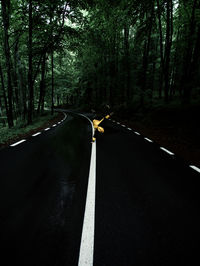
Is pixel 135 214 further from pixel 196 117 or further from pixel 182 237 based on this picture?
pixel 196 117

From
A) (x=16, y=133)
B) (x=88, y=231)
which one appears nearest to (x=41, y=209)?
(x=88, y=231)

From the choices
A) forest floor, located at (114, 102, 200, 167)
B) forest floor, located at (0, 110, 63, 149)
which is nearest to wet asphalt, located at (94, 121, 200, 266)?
forest floor, located at (114, 102, 200, 167)

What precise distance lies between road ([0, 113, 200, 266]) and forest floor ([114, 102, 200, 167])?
72.6 inches

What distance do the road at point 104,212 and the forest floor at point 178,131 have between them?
184cm

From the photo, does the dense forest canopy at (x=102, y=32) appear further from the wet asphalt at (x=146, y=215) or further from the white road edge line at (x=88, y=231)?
the white road edge line at (x=88, y=231)

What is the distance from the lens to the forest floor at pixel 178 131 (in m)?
6.05

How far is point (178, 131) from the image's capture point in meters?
9.27

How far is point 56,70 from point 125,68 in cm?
1393

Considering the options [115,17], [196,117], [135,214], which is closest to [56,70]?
[115,17]

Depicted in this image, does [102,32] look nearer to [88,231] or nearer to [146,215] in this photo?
[146,215]

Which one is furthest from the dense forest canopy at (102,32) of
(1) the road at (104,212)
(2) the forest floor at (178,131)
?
(1) the road at (104,212)

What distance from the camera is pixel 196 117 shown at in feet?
30.1

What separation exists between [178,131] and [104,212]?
850 centimetres

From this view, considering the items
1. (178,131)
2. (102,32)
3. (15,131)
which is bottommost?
(15,131)
